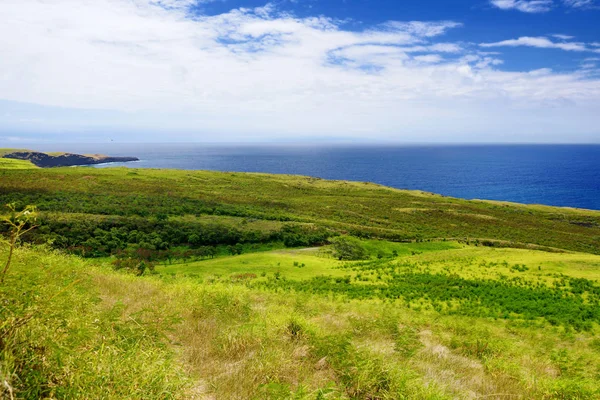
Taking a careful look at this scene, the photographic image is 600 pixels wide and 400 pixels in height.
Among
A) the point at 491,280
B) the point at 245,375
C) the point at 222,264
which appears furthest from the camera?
the point at 222,264

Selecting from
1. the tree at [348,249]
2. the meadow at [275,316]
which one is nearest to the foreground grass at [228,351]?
the meadow at [275,316]

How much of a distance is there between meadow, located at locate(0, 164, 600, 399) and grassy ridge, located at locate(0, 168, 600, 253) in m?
4.74

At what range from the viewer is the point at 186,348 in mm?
7117

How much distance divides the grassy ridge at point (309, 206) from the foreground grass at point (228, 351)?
5065 centimetres

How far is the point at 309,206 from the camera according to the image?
9000cm

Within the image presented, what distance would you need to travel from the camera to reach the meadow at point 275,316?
4.18 m

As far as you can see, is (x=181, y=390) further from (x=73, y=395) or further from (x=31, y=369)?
(x=31, y=369)

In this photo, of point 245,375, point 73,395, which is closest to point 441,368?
point 245,375

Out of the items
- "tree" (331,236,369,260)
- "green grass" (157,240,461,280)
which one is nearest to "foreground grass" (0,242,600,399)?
"green grass" (157,240,461,280)

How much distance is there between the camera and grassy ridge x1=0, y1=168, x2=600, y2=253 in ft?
201

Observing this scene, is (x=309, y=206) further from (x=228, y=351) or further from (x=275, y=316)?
(x=228, y=351)

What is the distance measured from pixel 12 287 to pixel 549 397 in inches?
375

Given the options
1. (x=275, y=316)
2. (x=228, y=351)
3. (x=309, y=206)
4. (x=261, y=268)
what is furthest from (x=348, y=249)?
(x=309, y=206)

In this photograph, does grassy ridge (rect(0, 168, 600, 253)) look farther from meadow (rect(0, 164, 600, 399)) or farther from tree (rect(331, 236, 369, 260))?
tree (rect(331, 236, 369, 260))
